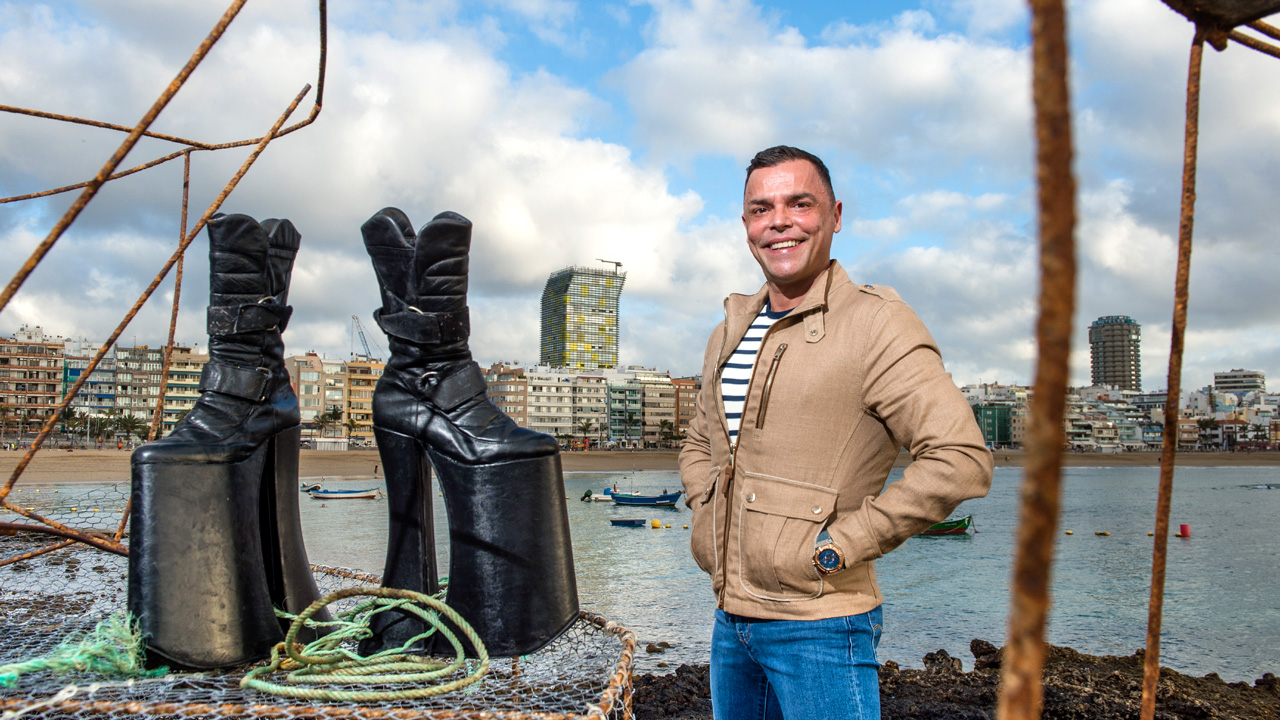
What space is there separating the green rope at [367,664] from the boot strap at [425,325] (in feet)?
2.41

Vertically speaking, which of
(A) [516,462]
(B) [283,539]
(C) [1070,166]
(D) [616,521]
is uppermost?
(C) [1070,166]

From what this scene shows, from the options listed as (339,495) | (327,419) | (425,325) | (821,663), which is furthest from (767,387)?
(327,419)

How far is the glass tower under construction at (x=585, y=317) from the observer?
7185 inches

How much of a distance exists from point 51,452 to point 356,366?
44.4 meters

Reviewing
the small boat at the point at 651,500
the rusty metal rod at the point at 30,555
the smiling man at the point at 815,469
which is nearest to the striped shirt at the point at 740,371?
the smiling man at the point at 815,469

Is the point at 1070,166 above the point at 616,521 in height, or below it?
above

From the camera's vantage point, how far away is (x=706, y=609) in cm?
1570

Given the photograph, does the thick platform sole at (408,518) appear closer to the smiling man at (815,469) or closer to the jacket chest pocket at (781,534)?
the smiling man at (815,469)

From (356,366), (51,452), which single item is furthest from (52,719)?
(356,366)

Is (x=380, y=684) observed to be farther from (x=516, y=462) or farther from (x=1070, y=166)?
(x=1070, y=166)

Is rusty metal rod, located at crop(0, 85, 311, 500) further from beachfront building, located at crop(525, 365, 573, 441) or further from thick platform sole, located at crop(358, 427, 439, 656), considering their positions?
beachfront building, located at crop(525, 365, 573, 441)

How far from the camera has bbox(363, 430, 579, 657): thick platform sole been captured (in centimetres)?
226

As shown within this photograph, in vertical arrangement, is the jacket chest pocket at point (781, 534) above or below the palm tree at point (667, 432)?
above

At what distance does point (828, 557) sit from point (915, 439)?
357 millimetres
